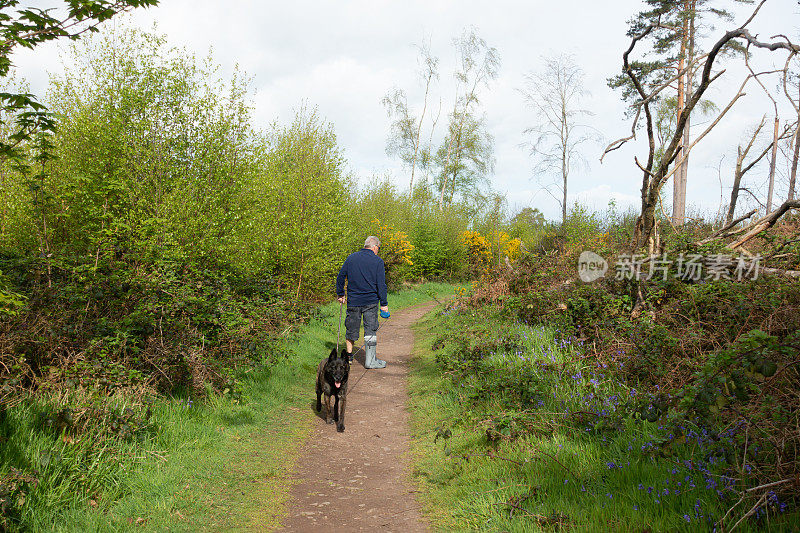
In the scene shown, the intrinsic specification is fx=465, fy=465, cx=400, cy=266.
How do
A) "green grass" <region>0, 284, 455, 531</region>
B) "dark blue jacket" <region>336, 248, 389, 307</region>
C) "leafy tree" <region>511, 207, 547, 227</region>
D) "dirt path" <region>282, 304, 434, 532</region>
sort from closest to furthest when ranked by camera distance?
"green grass" <region>0, 284, 455, 531</region> < "dirt path" <region>282, 304, 434, 532</region> < "dark blue jacket" <region>336, 248, 389, 307</region> < "leafy tree" <region>511, 207, 547, 227</region>

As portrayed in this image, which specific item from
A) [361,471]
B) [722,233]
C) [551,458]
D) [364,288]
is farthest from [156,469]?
[722,233]

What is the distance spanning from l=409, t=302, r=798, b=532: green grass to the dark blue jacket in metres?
2.19

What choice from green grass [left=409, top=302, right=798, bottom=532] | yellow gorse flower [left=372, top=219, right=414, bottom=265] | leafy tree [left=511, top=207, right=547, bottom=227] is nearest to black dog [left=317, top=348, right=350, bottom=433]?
green grass [left=409, top=302, right=798, bottom=532]

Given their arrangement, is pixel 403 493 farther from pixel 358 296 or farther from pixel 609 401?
pixel 358 296

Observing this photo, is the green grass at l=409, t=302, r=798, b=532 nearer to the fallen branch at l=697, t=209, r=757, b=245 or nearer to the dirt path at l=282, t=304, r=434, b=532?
the dirt path at l=282, t=304, r=434, b=532

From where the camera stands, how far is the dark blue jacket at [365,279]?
8.50 meters

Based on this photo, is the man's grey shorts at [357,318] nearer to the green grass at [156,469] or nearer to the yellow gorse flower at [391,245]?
the green grass at [156,469]

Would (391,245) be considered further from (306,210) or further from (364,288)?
(364,288)


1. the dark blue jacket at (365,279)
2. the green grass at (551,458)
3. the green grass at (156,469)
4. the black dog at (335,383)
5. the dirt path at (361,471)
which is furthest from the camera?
the dark blue jacket at (365,279)

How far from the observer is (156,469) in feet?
14.6

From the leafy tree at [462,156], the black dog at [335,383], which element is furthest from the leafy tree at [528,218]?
the black dog at [335,383]

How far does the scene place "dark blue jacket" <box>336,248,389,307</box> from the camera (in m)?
8.50

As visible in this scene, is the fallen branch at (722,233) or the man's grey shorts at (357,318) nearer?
the fallen branch at (722,233)

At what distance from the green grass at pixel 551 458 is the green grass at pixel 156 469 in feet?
5.42
